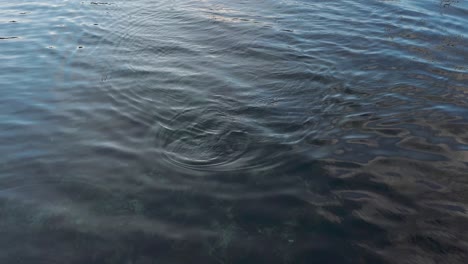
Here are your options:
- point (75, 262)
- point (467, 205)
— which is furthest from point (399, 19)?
point (75, 262)

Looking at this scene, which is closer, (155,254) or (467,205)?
(155,254)

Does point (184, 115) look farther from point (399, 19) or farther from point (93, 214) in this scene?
point (399, 19)

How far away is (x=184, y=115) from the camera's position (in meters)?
8.77

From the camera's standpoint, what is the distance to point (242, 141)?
7.89 metres

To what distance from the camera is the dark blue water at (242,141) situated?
5.95m

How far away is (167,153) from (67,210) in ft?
7.00

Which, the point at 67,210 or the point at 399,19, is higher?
the point at 399,19

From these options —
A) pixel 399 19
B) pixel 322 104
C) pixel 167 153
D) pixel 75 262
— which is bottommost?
pixel 75 262

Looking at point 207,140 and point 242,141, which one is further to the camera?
point 207,140

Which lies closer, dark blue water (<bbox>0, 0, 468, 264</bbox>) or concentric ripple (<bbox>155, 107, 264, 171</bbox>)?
dark blue water (<bbox>0, 0, 468, 264</bbox>)

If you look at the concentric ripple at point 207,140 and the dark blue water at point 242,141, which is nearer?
the dark blue water at point 242,141

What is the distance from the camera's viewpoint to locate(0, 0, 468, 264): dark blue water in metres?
5.95

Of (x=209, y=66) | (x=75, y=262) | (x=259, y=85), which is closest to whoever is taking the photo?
(x=75, y=262)

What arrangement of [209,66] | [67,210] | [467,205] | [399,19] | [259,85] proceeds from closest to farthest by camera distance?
[467,205] → [67,210] → [259,85] → [209,66] → [399,19]
